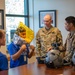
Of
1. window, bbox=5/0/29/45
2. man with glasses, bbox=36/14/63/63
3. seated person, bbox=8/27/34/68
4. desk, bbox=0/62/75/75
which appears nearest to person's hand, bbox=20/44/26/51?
seated person, bbox=8/27/34/68

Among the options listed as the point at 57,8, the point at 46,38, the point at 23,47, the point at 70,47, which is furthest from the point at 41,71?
the point at 57,8

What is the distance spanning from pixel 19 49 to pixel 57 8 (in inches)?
94.7

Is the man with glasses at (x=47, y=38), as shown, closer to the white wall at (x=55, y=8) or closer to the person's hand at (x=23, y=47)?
the person's hand at (x=23, y=47)

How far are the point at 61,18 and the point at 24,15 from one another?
107 cm

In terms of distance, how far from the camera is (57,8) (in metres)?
5.07

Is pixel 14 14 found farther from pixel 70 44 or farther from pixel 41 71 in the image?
pixel 41 71

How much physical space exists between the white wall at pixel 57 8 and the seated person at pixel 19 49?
2148 mm

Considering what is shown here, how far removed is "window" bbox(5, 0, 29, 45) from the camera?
4.96 meters

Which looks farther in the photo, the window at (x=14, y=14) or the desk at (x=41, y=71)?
the window at (x=14, y=14)

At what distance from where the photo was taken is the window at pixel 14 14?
496 centimetres

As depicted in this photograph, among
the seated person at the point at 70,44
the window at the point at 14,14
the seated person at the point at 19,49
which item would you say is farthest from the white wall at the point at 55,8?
the seated person at the point at 19,49

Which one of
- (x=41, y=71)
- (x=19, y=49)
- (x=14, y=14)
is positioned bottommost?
(x=41, y=71)

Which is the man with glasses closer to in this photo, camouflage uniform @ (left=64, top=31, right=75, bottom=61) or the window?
camouflage uniform @ (left=64, top=31, right=75, bottom=61)

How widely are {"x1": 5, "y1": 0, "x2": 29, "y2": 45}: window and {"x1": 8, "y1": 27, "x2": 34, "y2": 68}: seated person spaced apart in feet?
6.08
